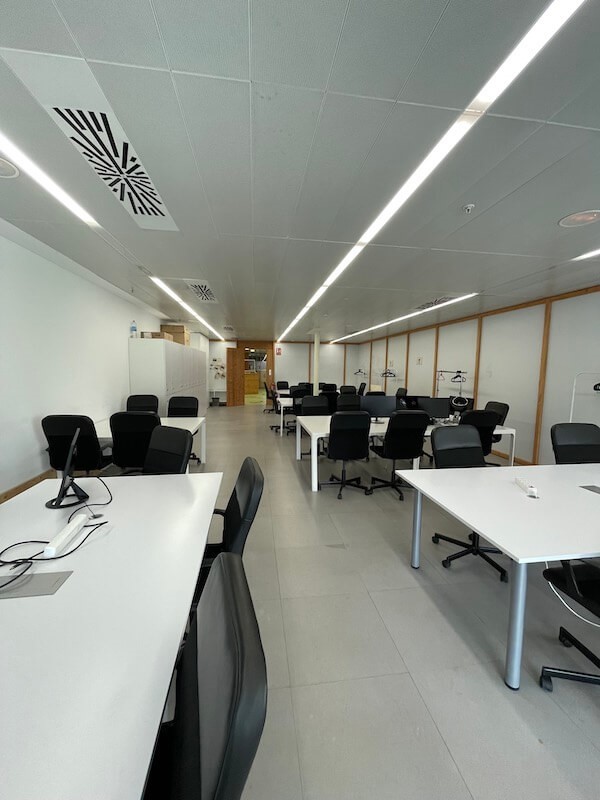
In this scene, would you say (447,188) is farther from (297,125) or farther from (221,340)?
(221,340)

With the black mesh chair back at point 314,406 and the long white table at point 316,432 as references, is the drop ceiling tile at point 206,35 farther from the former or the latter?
the black mesh chair back at point 314,406

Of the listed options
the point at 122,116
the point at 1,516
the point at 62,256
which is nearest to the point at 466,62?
the point at 122,116

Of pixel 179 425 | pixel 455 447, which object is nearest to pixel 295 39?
pixel 455 447

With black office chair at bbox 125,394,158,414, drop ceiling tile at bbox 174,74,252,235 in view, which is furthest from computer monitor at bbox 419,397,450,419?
black office chair at bbox 125,394,158,414

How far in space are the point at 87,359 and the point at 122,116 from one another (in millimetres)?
3925

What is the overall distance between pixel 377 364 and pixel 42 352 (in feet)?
33.8

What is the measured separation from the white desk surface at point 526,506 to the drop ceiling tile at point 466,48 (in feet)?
7.05

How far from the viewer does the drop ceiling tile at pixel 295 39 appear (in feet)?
3.85

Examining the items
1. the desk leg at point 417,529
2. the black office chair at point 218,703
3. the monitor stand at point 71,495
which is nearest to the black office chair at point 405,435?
the desk leg at point 417,529

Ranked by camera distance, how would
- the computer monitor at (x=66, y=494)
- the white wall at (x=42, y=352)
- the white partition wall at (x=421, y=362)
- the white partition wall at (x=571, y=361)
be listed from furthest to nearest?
the white partition wall at (x=421, y=362), the white partition wall at (x=571, y=361), the white wall at (x=42, y=352), the computer monitor at (x=66, y=494)

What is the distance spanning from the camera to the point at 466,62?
136 cm

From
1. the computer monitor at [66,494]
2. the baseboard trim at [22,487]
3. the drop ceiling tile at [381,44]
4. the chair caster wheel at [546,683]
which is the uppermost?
the drop ceiling tile at [381,44]

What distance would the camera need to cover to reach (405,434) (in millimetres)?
3639

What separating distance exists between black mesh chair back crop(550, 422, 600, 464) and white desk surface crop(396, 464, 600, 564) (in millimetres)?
207
